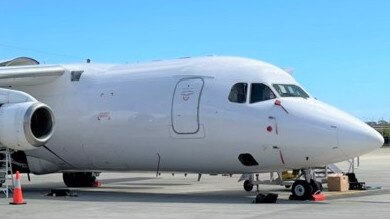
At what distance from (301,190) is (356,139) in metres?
1.75

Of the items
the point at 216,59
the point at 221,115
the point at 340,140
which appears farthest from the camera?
the point at 216,59

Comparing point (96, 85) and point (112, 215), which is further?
point (96, 85)

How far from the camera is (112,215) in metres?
12.0

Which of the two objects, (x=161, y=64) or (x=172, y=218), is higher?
(x=161, y=64)

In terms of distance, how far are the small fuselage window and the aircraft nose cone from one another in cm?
186

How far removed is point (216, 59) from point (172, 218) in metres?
5.92

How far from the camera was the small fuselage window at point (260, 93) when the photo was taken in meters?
14.9

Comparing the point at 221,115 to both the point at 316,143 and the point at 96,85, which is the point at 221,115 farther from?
the point at 96,85

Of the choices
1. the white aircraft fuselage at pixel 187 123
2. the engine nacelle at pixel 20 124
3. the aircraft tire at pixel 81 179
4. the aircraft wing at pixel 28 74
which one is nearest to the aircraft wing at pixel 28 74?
the aircraft wing at pixel 28 74

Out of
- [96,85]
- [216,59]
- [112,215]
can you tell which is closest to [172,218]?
[112,215]

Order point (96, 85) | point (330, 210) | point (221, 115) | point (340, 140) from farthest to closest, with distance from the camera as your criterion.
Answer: point (96, 85) → point (221, 115) → point (340, 140) → point (330, 210)

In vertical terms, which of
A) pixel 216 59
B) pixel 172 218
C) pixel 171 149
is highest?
pixel 216 59

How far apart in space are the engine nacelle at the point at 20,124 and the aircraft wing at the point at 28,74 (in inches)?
50.6

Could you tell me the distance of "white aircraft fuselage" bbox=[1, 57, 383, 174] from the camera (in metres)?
14.3
